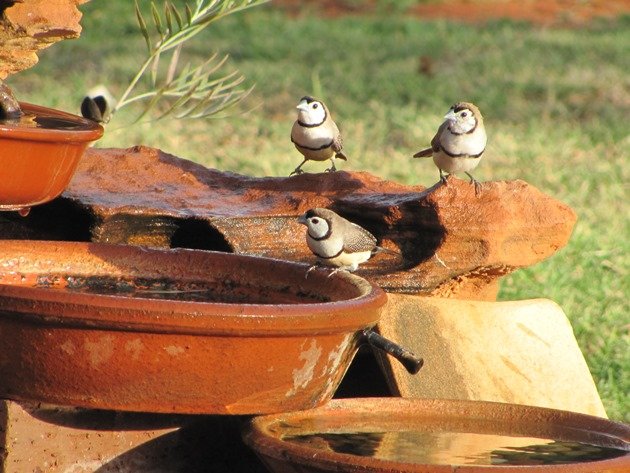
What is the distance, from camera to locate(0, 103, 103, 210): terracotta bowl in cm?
325

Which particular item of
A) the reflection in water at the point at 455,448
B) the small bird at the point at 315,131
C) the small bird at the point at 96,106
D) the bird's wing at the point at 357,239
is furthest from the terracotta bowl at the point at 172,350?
the small bird at the point at 96,106

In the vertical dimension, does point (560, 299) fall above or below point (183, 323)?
below

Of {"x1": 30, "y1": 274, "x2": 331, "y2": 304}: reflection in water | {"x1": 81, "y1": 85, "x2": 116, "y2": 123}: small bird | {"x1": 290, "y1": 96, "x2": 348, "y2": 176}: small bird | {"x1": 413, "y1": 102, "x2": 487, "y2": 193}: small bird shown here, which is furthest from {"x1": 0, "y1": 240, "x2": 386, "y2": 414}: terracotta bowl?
{"x1": 81, "y1": 85, "x2": 116, "y2": 123}: small bird

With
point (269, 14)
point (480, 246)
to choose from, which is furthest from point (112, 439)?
point (269, 14)

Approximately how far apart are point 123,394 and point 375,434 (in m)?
0.71

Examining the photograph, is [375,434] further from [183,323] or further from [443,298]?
[443,298]

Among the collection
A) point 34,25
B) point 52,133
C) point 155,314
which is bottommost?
point 155,314

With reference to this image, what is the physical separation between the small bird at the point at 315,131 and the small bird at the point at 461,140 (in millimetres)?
544

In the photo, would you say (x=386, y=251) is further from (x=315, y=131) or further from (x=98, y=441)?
(x=98, y=441)

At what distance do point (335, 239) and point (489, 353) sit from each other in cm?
66

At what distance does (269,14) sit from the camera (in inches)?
564

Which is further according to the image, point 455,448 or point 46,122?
point 46,122

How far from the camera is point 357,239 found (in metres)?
4.14

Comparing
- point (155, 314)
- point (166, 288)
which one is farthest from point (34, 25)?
point (155, 314)
